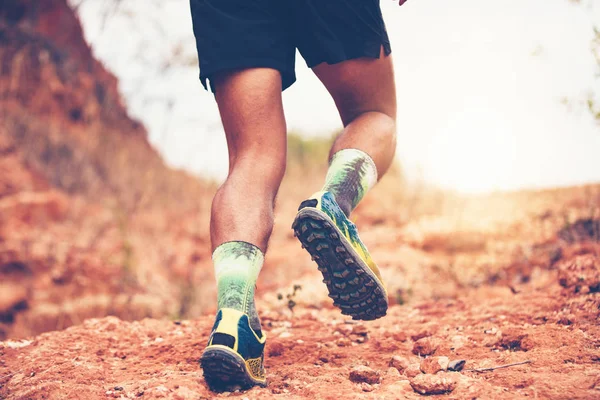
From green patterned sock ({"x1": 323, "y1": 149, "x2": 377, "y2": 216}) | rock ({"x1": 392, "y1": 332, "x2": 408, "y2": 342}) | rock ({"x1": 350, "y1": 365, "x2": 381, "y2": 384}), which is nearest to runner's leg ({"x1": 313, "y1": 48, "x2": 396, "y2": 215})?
green patterned sock ({"x1": 323, "y1": 149, "x2": 377, "y2": 216})

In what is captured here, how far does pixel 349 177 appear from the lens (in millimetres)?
1583

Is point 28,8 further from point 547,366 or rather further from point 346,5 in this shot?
point 547,366

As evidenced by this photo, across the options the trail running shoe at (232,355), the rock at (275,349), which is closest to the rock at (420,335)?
the rock at (275,349)

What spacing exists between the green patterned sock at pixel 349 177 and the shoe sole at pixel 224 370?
0.53m

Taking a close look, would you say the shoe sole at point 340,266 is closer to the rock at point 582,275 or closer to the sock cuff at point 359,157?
the sock cuff at point 359,157

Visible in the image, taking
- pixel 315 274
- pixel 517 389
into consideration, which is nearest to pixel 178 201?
pixel 315 274

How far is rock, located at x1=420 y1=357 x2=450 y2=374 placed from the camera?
1.45m

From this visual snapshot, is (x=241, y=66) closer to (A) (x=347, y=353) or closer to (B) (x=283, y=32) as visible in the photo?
(B) (x=283, y=32)

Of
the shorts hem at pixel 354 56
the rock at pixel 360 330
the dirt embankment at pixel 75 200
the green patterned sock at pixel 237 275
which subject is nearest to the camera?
the green patterned sock at pixel 237 275

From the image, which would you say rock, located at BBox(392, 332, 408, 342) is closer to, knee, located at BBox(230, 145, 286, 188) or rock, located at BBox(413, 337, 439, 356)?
rock, located at BBox(413, 337, 439, 356)

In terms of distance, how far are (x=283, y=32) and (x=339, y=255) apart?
0.73 metres

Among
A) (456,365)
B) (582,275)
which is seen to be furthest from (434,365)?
(582,275)

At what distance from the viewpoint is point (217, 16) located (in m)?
1.56

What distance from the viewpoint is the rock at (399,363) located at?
5.09 ft
